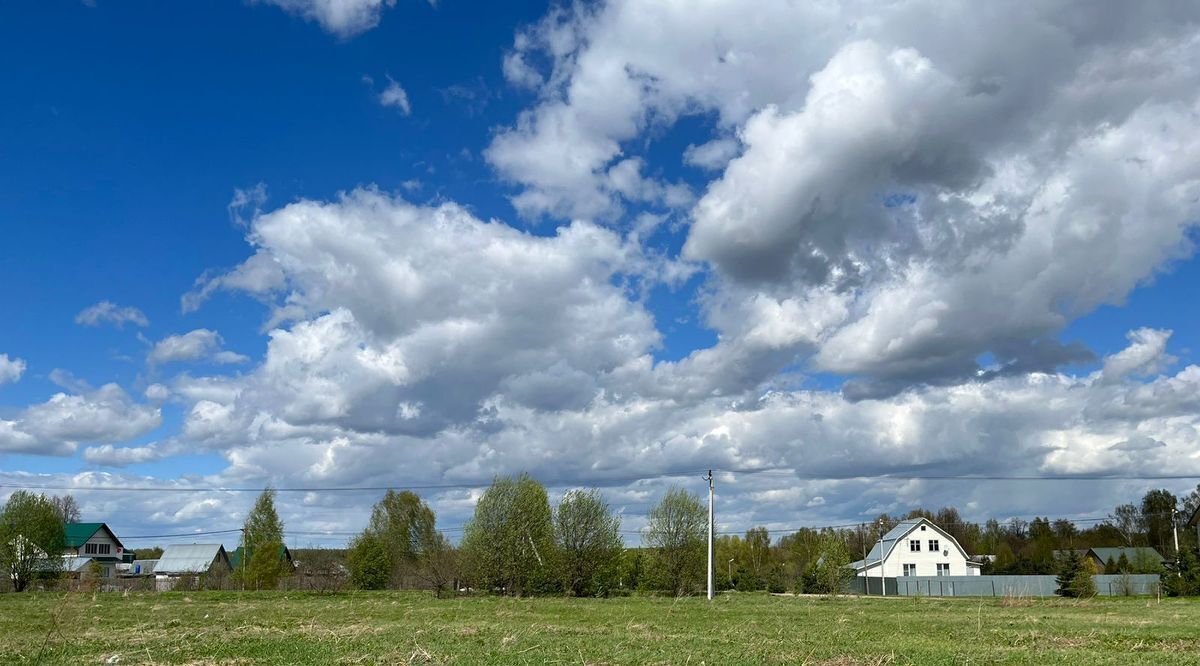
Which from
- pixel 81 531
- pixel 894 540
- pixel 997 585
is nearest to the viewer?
pixel 997 585

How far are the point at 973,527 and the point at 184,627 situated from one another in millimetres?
147188

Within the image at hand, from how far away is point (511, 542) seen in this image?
236 ft

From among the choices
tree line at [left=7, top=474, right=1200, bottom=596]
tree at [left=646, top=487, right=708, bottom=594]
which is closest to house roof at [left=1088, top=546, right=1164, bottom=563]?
tree line at [left=7, top=474, right=1200, bottom=596]

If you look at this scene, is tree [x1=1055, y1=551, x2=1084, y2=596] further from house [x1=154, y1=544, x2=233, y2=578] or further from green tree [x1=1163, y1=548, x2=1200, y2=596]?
house [x1=154, y1=544, x2=233, y2=578]

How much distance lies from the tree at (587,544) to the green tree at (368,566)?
1779 cm

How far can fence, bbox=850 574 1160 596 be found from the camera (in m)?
74.3

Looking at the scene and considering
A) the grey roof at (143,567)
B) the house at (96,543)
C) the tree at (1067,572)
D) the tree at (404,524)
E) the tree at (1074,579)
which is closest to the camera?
the tree at (1074,579)

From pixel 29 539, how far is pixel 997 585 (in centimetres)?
8774

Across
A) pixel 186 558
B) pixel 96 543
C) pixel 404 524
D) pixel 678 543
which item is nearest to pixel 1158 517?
pixel 678 543

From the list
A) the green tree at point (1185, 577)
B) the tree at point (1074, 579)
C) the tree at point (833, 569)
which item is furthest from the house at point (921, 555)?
the green tree at point (1185, 577)

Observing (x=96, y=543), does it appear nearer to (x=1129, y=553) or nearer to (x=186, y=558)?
(x=186, y=558)

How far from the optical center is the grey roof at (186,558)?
382 ft

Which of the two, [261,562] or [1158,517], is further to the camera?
[1158,517]

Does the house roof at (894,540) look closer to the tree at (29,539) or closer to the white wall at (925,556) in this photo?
the white wall at (925,556)
